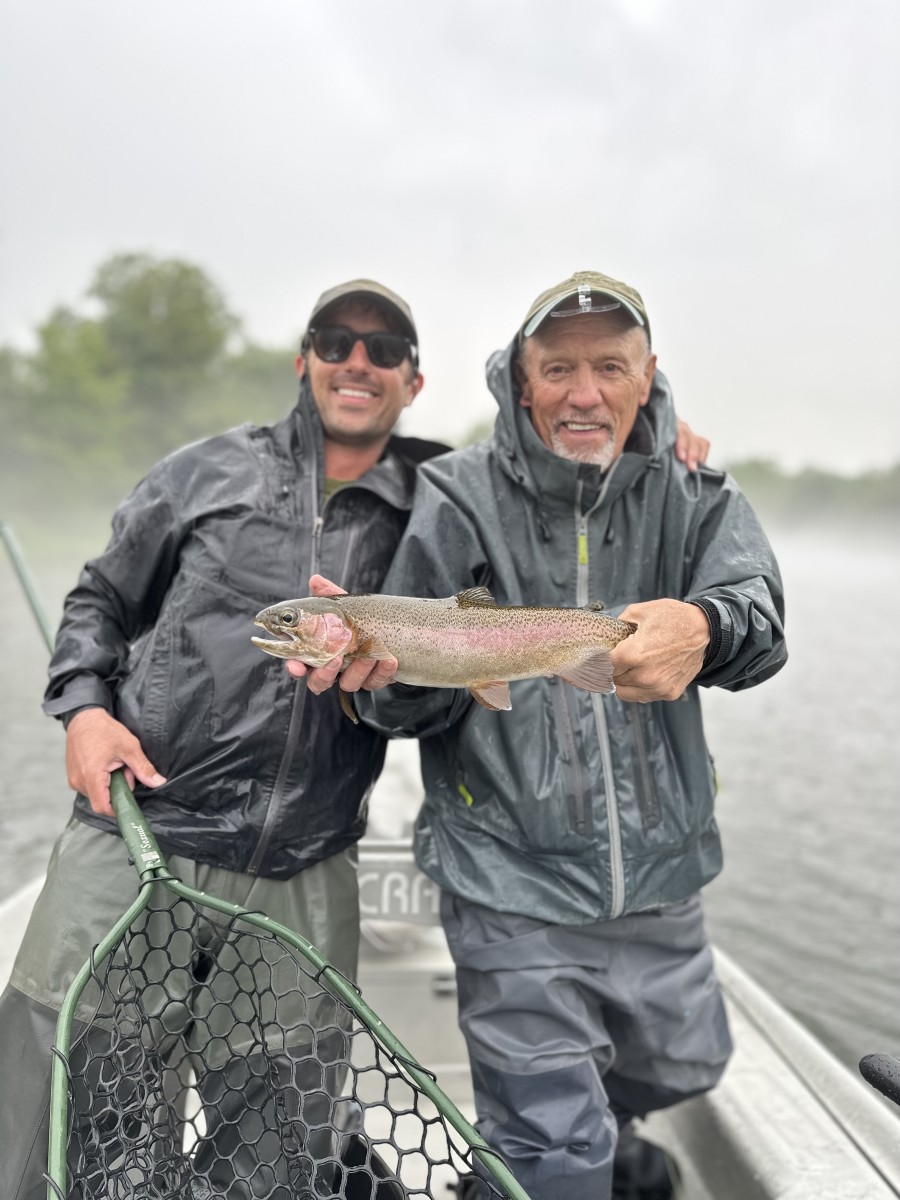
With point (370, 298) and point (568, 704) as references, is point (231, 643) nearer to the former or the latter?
point (568, 704)

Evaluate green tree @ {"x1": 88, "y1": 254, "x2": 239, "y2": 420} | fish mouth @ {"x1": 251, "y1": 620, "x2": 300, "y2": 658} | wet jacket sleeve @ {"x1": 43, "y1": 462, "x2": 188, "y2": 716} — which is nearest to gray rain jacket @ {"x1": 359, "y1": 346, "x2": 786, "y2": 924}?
fish mouth @ {"x1": 251, "y1": 620, "x2": 300, "y2": 658}

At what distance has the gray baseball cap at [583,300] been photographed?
327 cm

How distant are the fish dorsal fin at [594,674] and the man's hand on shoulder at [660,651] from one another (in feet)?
0.09

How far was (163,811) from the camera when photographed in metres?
3.33

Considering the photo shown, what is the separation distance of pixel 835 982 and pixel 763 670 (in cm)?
798

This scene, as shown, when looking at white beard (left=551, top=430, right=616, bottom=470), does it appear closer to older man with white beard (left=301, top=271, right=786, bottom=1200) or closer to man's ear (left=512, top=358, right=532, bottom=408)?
older man with white beard (left=301, top=271, right=786, bottom=1200)

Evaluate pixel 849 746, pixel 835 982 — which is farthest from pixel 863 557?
pixel 835 982

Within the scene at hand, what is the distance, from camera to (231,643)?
11.0ft

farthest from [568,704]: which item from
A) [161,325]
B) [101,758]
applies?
[161,325]

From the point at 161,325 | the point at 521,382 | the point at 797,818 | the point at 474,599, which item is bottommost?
the point at 797,818

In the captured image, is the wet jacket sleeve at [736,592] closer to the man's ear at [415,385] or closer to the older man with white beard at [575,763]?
the older man with white beard at [575,763]

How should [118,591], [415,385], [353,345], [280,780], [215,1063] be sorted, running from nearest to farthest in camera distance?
1. [215,1063]
2. [280,780]
3. [118,591]
4. [353,345]
5. [415,385]

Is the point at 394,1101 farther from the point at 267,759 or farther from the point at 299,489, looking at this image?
the point at 299,489

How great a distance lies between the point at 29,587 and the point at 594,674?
132 inches
